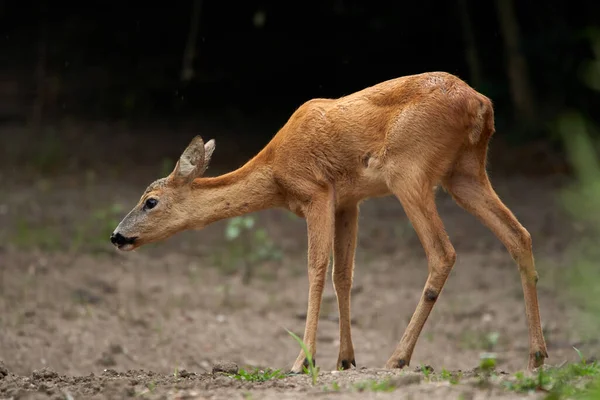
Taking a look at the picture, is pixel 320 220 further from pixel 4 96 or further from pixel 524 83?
pixel 4 96

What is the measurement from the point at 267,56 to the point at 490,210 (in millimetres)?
11566

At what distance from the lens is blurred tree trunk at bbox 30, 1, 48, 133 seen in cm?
1642

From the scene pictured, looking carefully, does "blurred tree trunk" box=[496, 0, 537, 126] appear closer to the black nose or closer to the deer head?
the deer head

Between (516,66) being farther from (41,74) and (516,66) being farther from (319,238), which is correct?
(319,238)

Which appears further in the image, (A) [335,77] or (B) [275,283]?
(A) [335,77]

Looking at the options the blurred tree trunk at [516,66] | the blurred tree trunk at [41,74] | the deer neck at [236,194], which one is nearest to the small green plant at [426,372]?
the deer neck at [236,194]

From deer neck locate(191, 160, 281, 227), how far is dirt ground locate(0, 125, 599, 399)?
1.13m

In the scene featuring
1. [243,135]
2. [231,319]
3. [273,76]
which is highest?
[273,76]

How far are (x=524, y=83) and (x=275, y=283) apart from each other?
6.49 meters

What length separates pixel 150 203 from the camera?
281 inches

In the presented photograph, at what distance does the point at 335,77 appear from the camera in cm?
1669

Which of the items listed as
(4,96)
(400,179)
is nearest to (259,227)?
(400,179)

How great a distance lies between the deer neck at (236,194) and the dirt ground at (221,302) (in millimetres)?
1134

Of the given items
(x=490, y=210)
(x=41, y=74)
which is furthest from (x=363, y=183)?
(x=41, y=74)
